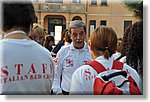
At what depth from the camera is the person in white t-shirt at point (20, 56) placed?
1.05 metres

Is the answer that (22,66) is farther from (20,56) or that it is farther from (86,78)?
(86,78)

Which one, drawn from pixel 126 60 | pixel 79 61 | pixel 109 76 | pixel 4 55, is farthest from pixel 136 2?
pixel 4 55

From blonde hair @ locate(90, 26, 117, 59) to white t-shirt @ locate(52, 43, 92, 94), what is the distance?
0.47 m

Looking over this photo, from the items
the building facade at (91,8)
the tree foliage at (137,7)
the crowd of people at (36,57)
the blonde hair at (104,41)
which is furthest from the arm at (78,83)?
the tree foliage at (137,7)

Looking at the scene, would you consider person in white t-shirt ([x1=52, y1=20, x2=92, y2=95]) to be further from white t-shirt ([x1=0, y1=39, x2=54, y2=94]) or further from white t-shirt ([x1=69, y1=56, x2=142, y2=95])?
white t-shirt ([x1=0, y1=39, x2=54, y2=94])

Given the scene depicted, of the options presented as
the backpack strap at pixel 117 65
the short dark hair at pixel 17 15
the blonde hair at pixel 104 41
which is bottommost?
the backpack strap at pixel 117 65

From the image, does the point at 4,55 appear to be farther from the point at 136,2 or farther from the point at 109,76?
the point at 136,2

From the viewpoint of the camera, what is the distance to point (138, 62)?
1.34 m

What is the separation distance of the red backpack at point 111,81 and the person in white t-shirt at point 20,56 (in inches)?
6.9

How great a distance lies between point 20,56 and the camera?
1.06m

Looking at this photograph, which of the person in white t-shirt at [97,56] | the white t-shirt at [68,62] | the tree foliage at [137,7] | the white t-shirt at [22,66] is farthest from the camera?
the white t-shirt at [68,62]

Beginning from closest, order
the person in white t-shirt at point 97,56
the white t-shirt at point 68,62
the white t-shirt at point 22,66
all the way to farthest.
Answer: the white t-shirt at point 22,66, the person in white t-shirt at point 97,56, the white t-shirt at point 68,62

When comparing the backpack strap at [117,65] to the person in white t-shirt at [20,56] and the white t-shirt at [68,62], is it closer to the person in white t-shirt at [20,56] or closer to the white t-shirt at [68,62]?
the person in white t-shirt at [20,56]

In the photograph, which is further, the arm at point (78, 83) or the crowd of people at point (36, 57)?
the arm at point (78, 83)
